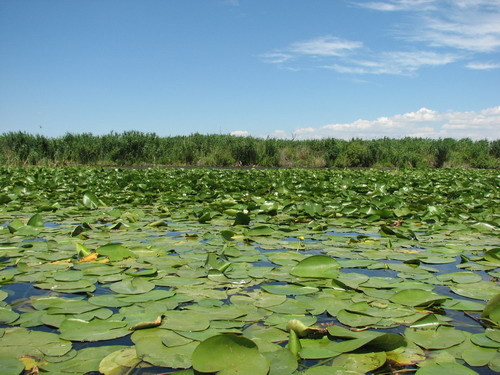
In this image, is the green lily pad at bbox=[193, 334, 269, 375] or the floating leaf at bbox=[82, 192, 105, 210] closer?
the green lily pad at bbox=[193, 334, 269, 375]

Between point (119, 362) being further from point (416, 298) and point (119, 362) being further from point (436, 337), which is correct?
point (416, 298)

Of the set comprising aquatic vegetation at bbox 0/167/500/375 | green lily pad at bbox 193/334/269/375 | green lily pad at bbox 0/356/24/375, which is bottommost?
aquatic vegetation at bbox 0/167/500/375

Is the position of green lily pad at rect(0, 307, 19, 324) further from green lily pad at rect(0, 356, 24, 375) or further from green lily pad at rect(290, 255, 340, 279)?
green lily pad at rect(290, 255, 340, 279)

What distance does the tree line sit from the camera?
1783 cm

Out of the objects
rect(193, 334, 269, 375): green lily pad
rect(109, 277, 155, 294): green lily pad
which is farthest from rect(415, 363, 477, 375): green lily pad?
rect(109, 277, 155, 294): green lily pad

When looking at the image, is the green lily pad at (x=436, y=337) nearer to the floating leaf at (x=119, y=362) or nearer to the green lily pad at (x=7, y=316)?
the floating leaf at (x=119, y=362)

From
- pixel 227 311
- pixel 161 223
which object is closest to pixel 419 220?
pixel 161 223

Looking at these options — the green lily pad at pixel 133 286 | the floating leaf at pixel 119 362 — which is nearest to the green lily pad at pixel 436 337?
the floating leaf at pixel 119 362

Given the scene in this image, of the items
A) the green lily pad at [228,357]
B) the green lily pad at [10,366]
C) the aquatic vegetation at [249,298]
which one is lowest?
the aquatic vegetation at [249,298]

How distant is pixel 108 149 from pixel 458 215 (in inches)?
668

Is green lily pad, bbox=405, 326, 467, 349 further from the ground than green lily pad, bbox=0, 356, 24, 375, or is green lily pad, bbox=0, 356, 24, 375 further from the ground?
green lily pad, bbox=0, 356, 24, 375

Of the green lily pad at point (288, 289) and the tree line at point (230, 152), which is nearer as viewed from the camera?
the green lily pad at point (288, 289)

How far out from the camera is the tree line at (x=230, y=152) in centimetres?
1783

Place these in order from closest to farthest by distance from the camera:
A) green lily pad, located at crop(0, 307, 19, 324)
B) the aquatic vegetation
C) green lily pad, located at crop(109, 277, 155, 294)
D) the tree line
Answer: the aquatic vegetation, green lily pad, located at crop(0, 307, 19, 324), green lily pad, located at crop(109, 277, 155, 294), the tree line
